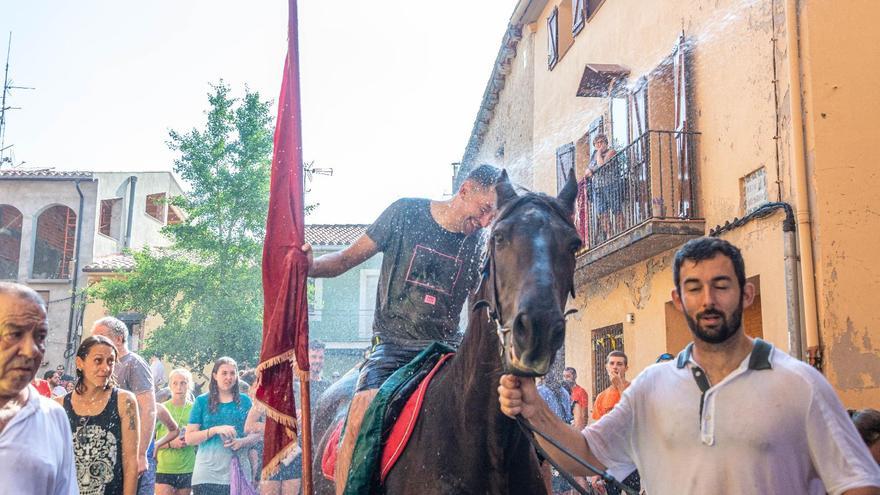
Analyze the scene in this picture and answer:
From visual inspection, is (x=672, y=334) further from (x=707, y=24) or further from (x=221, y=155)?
(x=221, y=155)

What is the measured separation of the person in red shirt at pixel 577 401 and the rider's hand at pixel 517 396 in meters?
6.68

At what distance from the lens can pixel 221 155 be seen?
108ft

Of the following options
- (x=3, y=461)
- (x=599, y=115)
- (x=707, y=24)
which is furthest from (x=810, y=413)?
(x=599, y=115)

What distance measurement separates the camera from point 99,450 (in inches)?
253

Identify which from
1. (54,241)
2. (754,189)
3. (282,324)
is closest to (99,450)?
(282,324)

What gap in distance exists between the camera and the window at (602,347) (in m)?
16.3

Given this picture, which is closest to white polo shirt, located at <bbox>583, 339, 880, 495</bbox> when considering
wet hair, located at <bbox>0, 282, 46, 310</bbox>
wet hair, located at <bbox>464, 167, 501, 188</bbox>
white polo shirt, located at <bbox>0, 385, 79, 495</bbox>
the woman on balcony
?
wet hair, located at <bbox>464, 167, 501, 188</bbox>

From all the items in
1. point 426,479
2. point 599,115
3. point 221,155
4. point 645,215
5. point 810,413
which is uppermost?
point 221,155

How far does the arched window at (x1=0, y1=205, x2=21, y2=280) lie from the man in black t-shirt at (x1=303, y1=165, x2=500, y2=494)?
40.9m

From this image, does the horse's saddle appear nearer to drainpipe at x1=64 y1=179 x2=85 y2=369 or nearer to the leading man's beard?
the leading man's beard

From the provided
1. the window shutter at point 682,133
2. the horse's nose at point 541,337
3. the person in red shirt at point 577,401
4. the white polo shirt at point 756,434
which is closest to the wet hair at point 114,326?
the person in red shirt at point 577,401

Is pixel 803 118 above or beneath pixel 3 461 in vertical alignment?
above

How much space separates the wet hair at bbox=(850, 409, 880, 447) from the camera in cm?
486

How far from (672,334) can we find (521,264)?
10998 mm
